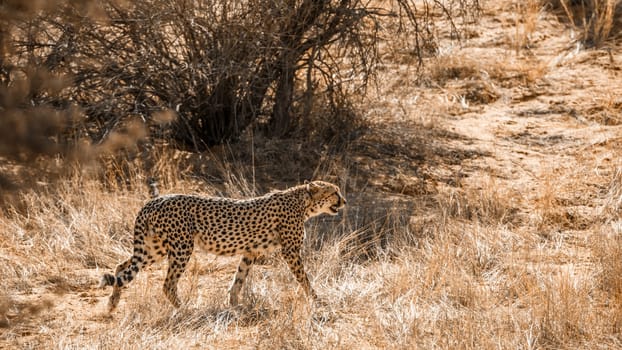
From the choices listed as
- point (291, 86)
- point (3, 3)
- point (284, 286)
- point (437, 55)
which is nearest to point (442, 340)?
point (284, 286)

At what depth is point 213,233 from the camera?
6457 millimetres

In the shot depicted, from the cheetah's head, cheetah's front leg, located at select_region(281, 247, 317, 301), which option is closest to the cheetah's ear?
the cheetah's head

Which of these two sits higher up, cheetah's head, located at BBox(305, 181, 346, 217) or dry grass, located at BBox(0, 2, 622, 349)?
cheetah's head, located at BBox(305, 181, 346, 217)

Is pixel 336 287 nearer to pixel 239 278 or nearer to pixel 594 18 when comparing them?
pixel 239 278

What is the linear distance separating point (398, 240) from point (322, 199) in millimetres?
958

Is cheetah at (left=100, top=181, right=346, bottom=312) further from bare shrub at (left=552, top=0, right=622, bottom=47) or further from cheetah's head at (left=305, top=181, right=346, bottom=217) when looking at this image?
bare shrub at (left=552, top=0, right=622, bottom=47)

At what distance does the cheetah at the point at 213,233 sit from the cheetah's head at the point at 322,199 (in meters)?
0.06

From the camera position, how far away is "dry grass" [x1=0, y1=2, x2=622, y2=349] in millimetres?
5867

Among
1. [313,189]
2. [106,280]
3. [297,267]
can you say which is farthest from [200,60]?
[106,280]

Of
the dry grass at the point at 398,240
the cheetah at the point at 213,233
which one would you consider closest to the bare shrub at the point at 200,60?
the dry grass at the point at 398,240

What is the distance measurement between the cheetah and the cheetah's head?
2.4 inches

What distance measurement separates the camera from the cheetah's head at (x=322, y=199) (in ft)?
22.7

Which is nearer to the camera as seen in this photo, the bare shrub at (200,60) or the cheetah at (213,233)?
the cheetah at (213,233)

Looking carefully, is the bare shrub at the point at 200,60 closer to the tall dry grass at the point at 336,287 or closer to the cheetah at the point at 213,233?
the tall dry grass at the point at 336,287
